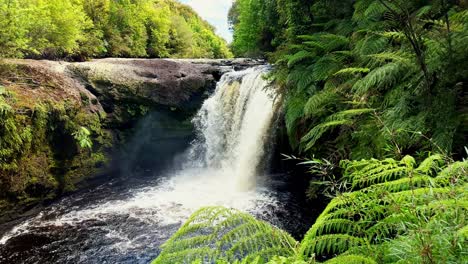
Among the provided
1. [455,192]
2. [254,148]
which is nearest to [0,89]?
[254,148]

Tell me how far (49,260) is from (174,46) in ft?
57.1

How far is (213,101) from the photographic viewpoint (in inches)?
390

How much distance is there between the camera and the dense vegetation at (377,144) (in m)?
1.06

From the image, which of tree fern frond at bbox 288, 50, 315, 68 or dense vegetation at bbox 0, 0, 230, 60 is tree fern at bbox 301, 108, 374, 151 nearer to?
tree fern frond at bbox 288, 50, 315, 68

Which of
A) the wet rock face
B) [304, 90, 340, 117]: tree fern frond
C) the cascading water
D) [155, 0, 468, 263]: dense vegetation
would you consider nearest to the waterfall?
the cascading water

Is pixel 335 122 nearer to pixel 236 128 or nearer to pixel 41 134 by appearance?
pixel 236 128

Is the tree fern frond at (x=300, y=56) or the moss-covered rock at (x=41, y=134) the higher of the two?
the tree fern frond at (x=300, y=56)

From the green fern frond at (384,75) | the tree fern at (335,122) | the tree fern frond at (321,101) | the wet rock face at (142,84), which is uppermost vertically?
the wet rock face at (142,84)

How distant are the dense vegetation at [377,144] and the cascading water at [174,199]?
1.44m

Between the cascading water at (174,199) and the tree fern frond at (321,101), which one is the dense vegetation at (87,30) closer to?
the cascading water at (174,199)

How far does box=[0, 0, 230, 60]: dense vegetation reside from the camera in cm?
635

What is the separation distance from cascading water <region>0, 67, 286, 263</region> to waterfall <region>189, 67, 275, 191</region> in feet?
0.08

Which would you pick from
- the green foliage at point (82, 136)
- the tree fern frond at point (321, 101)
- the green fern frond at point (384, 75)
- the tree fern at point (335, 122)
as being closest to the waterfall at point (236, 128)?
the tree fern frond at point (321, 101)

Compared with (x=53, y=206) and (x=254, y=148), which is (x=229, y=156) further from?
(x=53, y=206)
